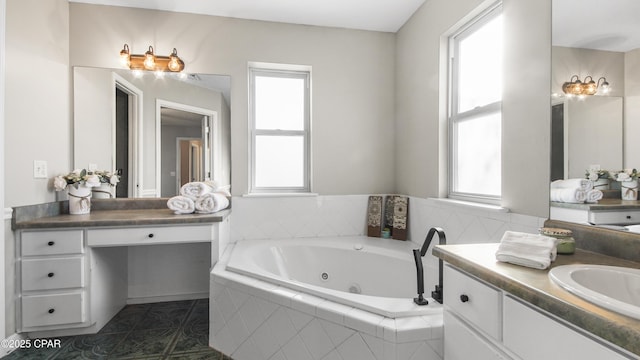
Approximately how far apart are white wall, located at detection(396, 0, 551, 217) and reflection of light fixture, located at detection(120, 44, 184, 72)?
6.49 feet

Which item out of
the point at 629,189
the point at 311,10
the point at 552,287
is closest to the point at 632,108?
the point at 629,189

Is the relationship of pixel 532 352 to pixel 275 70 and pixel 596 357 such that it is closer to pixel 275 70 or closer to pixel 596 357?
pixel 596 357

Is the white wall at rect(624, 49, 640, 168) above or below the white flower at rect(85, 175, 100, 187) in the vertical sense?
above

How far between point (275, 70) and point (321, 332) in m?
2.30

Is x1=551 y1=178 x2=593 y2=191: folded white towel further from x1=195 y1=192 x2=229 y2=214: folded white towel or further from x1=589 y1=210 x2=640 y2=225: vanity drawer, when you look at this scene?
x1=195 y1=192 x2=229 y2=214: folded white towel

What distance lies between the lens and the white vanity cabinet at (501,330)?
0.67 meters

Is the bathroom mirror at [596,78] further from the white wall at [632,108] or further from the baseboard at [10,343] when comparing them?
the baseboard at [10,343]

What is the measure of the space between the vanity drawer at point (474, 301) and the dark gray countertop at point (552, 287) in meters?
0.04

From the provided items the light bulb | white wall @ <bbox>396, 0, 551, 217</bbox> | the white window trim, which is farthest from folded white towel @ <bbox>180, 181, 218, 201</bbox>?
white wall @ <bbox>396, 0, 551, 217</bbox>

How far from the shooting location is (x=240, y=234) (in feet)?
8.75

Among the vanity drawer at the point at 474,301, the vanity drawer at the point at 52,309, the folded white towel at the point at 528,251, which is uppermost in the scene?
the folded white towel at the point at 528,251

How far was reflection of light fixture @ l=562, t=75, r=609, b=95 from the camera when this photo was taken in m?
1.14

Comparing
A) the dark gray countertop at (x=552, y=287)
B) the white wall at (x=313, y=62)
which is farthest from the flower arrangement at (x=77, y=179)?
the dark gray countertop at (x=552, y=287)

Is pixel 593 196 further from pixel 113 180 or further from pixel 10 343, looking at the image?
pixel 10 343
